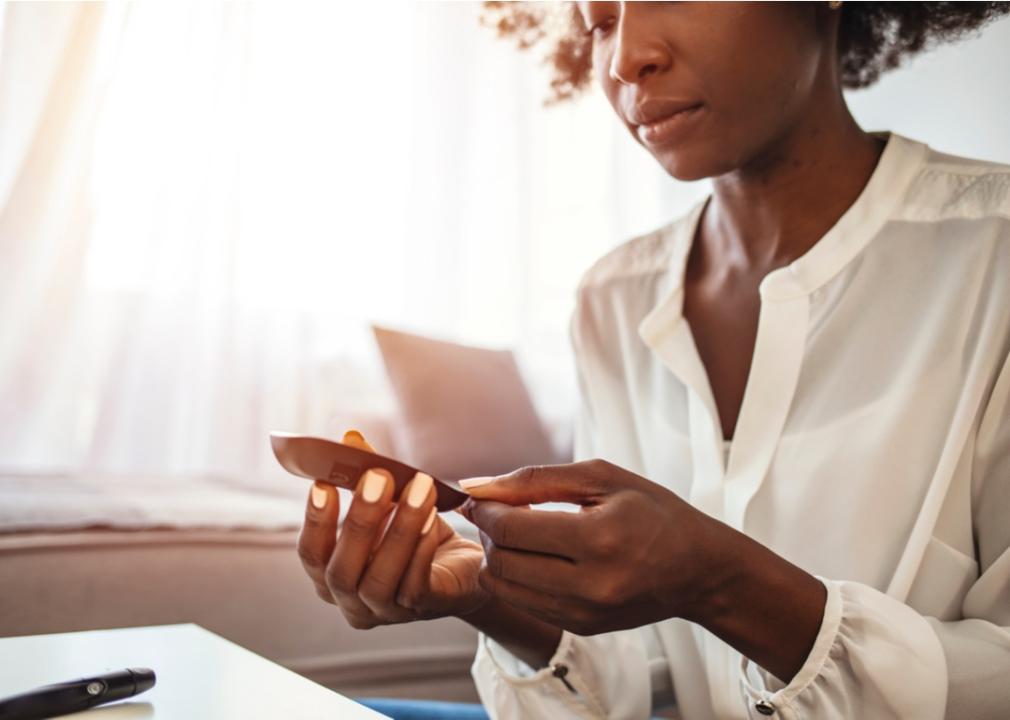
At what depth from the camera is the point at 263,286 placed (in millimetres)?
2221

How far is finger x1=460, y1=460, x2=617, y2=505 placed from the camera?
0.54 meters

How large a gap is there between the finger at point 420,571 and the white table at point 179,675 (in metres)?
0.08

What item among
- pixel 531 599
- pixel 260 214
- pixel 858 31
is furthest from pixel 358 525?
pixel 260 214

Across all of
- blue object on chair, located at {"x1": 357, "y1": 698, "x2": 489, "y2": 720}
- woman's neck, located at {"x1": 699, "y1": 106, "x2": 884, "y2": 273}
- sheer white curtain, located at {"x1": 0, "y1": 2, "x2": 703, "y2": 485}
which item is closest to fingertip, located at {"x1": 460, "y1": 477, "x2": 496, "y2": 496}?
blue object on chair, located at {"x1": 357, "y1": 698, "x2": 489, "y2": 720}

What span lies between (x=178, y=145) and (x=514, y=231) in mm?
Answer: 965

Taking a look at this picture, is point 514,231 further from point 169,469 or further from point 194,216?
point 169,469

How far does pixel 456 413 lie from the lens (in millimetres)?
1845

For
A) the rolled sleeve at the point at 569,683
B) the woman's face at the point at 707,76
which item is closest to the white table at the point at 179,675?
the rolled sleeve at the point at 569,683

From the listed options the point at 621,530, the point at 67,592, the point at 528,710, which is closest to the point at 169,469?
the point at 67,592

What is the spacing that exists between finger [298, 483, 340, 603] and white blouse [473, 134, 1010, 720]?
0.29m

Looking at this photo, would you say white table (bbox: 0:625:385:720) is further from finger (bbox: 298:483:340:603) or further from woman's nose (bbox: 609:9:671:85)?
woman's nose (bbox: 609:9:671:85)

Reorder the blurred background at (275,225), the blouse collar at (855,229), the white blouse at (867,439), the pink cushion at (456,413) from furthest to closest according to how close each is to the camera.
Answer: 1. the pink cushion at (456,413)
2. the blurred background at (275,225)
3. the blouse collar at (855,229)
4. the white blouse at (867,439)

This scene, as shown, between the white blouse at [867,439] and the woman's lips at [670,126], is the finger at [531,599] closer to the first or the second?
the white blouse at [867,439]

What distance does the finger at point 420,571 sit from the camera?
59 centimetres
